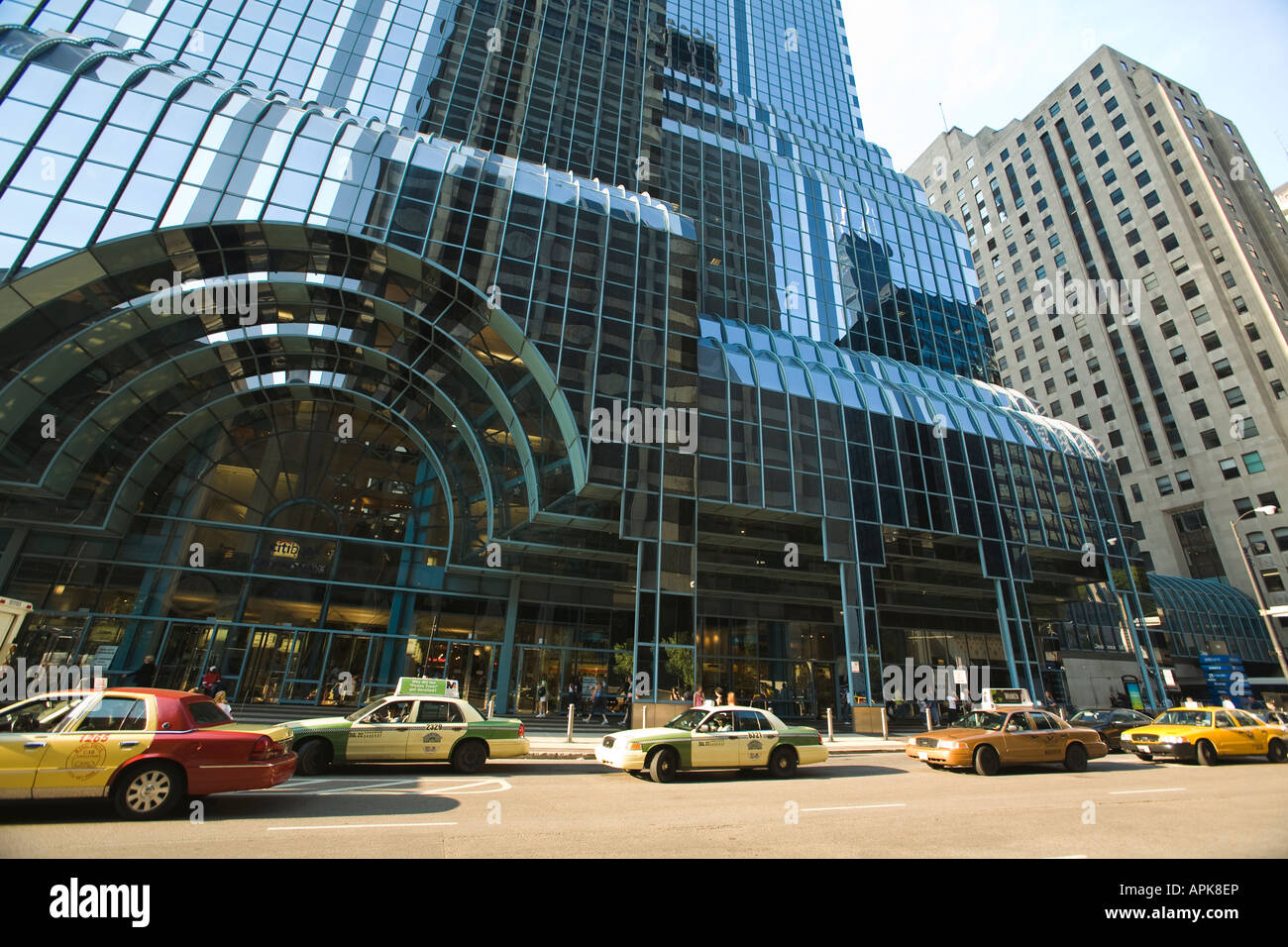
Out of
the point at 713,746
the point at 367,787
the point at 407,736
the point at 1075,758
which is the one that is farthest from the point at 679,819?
the point at 1075,758

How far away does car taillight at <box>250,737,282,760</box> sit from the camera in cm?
770

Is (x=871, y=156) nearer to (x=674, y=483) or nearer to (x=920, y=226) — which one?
(x=920, y=226)

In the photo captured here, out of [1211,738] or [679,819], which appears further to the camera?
[1211,738]

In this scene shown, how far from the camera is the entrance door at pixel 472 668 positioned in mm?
24078

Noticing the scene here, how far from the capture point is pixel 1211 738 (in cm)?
1531

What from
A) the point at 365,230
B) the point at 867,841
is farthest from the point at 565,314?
the point at 867,841

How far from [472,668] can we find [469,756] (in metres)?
13.1

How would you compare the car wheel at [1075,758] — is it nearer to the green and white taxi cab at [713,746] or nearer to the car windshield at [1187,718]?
the car windshield at [1187,718]

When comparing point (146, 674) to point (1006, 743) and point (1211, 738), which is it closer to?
point (1006, 743)

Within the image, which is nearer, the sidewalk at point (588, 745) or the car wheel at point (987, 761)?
the car wheel at point (987, 761)

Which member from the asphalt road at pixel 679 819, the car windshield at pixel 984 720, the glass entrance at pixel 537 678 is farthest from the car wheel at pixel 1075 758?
the glass entrance at pixel 537 678

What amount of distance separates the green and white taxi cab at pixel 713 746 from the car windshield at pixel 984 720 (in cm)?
440

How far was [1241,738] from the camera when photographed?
51.2 ft
